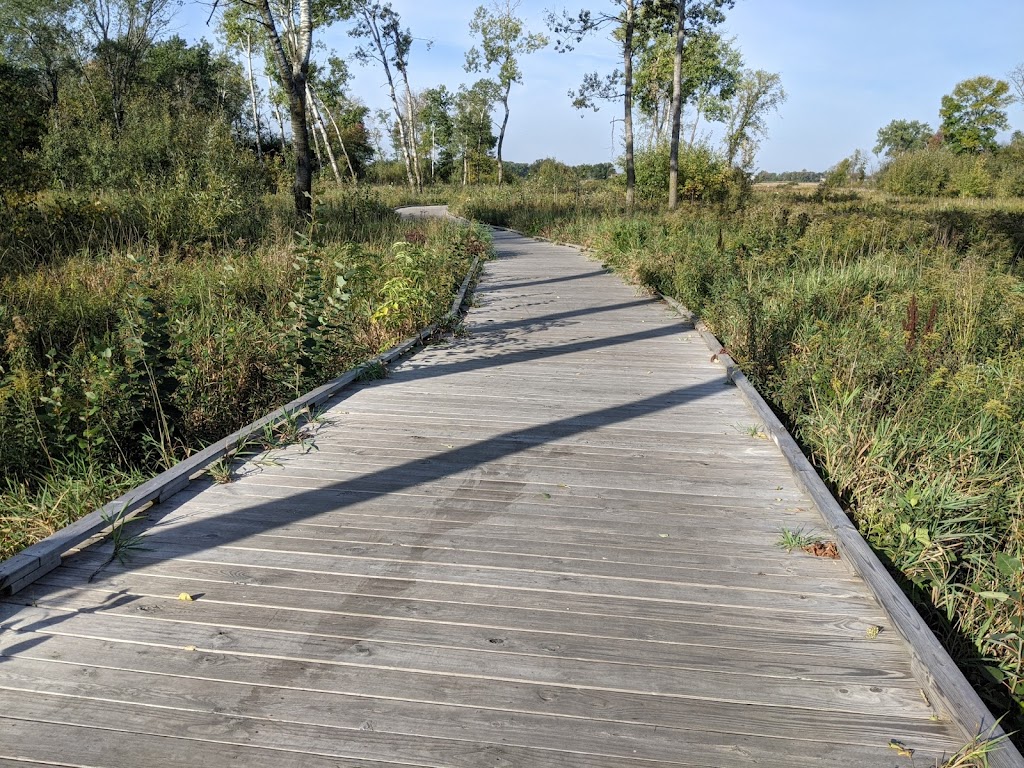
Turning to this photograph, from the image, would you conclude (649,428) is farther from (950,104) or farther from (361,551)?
(950,104)

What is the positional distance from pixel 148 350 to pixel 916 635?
471 cm

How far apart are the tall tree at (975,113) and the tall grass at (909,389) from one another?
5743 centimetres

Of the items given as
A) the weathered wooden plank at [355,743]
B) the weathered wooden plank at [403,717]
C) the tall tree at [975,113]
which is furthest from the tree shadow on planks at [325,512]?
the tall tree at [975,113]

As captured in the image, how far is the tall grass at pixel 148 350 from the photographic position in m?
4.26

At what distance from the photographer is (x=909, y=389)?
15.8ft

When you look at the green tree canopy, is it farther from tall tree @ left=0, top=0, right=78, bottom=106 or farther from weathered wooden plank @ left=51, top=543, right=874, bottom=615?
tall tree @ left=0, top=0, right=78, bottom=106

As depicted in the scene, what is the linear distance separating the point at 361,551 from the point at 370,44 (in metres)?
39.3

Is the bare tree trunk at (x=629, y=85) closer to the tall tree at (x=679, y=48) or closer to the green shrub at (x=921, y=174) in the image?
the tall tree at (x=679, y=48)

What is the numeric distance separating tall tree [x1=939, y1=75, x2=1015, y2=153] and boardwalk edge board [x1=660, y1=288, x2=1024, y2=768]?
64934 mm

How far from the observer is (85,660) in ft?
7.44

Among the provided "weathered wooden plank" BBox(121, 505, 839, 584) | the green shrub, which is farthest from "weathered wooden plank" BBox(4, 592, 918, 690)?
the green shrub

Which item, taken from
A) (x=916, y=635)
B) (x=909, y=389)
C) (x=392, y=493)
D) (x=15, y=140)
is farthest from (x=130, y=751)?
(x=15, y=140)

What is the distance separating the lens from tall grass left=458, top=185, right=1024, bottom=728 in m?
2.80

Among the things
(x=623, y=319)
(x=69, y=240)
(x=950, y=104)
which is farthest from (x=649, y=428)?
(x=950, y=104)
